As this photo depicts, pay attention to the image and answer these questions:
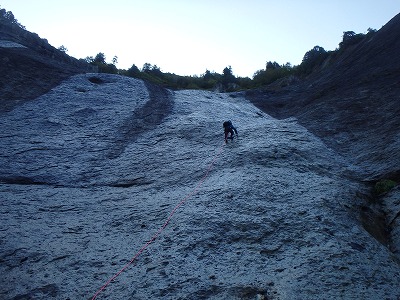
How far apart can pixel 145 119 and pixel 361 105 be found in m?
9.63

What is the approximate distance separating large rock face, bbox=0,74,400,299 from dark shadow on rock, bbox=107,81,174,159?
0.34ft

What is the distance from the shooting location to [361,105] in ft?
43.5

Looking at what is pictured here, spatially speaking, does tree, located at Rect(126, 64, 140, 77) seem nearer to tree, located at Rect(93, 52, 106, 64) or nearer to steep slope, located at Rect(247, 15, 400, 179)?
tree, located at Rect(93, 52, 106, 64)

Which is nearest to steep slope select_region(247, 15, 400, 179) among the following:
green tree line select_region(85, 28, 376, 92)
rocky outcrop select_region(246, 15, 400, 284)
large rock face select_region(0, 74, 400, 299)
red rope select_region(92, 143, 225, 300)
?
rocky outcrop select_region(246, 15, 400, 284)

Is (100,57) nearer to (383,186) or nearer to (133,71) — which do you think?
(133,71)

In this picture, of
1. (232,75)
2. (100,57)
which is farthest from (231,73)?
(100,57)

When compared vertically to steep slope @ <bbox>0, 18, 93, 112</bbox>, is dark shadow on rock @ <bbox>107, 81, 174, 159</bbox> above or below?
below

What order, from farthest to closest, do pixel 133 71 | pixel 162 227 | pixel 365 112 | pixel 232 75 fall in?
pixel 232 75, pixel 133 71, pixel 365 112, pixel 162 227

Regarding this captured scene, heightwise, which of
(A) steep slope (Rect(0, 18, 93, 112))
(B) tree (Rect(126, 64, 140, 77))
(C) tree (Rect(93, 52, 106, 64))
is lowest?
(A) steep slope (Rect(0, 18, 93, 112))

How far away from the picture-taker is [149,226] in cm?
737

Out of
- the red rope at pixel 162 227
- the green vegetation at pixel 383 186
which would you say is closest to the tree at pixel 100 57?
the red rope at pixel 162 227

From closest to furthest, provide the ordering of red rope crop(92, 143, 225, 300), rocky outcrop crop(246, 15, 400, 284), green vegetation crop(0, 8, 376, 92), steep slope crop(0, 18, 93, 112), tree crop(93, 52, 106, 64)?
red rope crop(92, 143, 225, 300), rocky outcrop crop(246, 15, 400, 284), steep slope crop(0, 18, 93, 112), green vegetation crop(0, 8, 376, 92), tree crop(93, 52, 106, 64)

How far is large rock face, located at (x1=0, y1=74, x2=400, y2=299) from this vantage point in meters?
5.45

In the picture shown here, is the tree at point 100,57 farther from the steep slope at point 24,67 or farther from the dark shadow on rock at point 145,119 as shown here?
the dark shadow on rock at point 145,119
